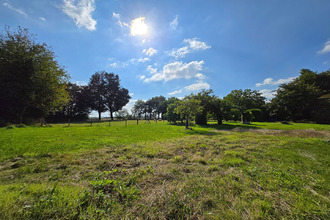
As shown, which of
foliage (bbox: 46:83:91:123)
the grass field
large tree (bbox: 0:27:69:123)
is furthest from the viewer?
foliage (bbox: 46:83:91:123)

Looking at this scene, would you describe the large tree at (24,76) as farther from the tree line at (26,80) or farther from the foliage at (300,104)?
the foliage at (300,104)

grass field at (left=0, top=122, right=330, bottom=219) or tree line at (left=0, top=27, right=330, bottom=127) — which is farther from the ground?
tree line at (left=0, top=27, right=330, bottom=127)

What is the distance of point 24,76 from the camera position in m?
16.6

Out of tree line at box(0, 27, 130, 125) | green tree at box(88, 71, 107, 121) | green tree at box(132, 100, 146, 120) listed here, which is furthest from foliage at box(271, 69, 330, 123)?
green tree at box(132, 100, 146, 120)

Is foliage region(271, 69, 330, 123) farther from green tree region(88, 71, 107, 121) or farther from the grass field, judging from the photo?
green tree region(88, 71, 107, 121)

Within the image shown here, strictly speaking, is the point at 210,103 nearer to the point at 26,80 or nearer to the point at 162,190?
the point at 162,190

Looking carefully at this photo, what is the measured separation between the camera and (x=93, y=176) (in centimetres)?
298

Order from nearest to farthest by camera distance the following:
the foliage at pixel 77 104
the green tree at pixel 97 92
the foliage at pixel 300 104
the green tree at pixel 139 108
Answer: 1. the foliage at pixel 300 104
2. the foliage at pixel 77 104
3. the green tree at pixel 97 92
4. the green tree at pixel 139 108

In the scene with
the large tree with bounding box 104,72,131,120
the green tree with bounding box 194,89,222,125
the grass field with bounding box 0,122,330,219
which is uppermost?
the large tree with bounding box 104,72,131,120

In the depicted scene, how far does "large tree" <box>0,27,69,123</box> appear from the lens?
629 inches

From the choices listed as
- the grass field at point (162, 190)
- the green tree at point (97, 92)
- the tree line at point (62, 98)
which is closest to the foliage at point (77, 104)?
the green tree at point (97, 92)

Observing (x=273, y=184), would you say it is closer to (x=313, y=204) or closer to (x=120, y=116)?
(x=313, y=204)

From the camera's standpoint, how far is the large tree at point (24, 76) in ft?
52.4

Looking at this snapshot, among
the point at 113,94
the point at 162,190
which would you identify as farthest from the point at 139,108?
the point at 162,190
